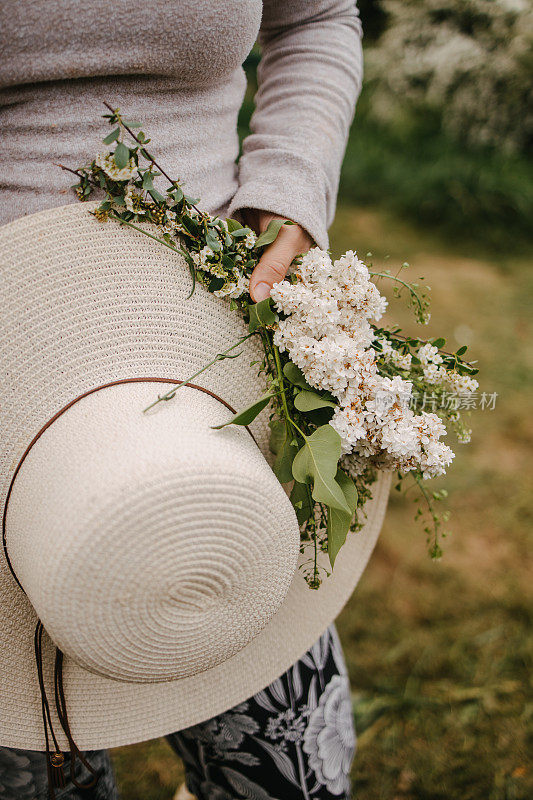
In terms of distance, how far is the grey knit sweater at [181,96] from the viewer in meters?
0.94

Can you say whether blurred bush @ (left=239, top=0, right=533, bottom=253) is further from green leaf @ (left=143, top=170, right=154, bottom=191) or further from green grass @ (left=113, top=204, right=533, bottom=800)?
green leaf @ (left=143, top=170, right=154, bottom=191)

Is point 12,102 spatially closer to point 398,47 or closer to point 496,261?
point 496,261

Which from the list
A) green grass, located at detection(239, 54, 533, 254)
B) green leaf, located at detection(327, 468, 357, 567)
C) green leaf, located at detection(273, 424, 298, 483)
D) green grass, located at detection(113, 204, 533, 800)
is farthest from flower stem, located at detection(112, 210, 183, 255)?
green grass, located at detection(239, 54, 533, 254)

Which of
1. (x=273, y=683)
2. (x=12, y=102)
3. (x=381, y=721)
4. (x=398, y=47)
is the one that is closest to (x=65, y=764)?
(x=273, y=683)

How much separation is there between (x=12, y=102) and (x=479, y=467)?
8.31 feet

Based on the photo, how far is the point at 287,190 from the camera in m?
1.14

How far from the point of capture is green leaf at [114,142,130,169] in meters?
0.93

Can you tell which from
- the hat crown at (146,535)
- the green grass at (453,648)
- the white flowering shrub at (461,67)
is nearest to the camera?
the hat crown at (146,535)

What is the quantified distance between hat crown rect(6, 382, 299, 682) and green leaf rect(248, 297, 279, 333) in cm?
17

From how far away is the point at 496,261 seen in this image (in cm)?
478

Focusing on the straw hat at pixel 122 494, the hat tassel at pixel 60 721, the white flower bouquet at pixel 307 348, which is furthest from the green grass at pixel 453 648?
the white flower bouquet at pixel 307 348

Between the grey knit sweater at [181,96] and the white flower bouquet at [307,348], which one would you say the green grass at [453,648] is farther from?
the grey knit sweater at [181,96]

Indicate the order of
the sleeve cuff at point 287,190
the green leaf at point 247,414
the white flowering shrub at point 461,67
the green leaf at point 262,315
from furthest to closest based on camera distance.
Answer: the white flowering shrub at point 461,67
the sleeve cuff at point 287,190
the green leaf at point 262,315
the green leaf at point 247,414

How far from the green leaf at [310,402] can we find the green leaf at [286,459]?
0.18 ft
